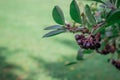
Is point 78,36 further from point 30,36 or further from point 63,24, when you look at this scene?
point 30,36

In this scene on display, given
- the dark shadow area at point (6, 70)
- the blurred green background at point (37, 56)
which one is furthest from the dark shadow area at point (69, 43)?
the dark shadow area at point (6, 70)

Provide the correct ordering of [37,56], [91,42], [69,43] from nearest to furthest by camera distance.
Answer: [91,42] → [37,56] → [69,43]

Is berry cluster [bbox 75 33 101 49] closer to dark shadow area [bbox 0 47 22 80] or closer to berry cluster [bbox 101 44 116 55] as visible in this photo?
berry cluster [bbox 101 44 116 55]

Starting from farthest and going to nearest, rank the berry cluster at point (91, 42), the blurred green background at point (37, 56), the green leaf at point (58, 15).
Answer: the blurred green background at point (37, 56) → the green leaf at point (58, 15) → the berry cluster at point (91, 42)

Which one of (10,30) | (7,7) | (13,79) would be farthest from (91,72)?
(7,7)

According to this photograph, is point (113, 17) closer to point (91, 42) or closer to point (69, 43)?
→ point (91, 42)

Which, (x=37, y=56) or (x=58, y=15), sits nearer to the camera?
(x=58, y=15)

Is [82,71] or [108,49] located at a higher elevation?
[108,49]

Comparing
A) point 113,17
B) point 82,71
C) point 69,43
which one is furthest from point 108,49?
point 69,43

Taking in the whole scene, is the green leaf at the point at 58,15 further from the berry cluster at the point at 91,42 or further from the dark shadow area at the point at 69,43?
the dark shadow area at the point at 69,43
